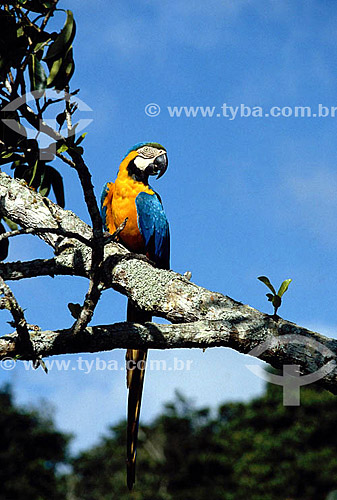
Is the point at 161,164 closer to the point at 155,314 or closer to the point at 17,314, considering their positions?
the point at 155,314

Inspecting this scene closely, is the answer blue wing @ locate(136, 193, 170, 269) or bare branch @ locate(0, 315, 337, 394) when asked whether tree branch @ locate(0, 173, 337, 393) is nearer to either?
bare branch @ locate(0, 315, 337, 394)

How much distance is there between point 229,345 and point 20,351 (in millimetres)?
797

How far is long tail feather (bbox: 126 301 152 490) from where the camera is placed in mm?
2577

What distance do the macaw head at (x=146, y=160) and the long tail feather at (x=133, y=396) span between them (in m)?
1.14

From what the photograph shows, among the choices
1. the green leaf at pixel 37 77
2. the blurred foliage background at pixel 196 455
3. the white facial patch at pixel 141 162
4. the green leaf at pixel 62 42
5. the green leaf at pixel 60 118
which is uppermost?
the white facial patch at pixel 141 162

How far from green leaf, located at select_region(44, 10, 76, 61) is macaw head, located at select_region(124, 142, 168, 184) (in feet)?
6.12

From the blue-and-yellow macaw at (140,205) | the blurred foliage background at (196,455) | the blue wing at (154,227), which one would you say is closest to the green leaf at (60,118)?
the blue-and-yellow macaw at (140,205)

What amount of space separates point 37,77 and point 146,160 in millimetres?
1982

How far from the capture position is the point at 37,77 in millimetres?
2045

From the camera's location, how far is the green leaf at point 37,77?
2037 millimetres

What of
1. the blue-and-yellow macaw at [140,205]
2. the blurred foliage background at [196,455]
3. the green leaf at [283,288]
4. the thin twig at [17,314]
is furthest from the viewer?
the blurred foliage background at [196,455]

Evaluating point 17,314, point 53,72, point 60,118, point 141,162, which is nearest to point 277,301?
point 17,314

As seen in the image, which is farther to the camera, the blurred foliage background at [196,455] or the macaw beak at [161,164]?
the blurred foliage background at [196,455]

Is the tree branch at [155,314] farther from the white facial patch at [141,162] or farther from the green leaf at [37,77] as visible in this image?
the white facial patch at [141,162]
